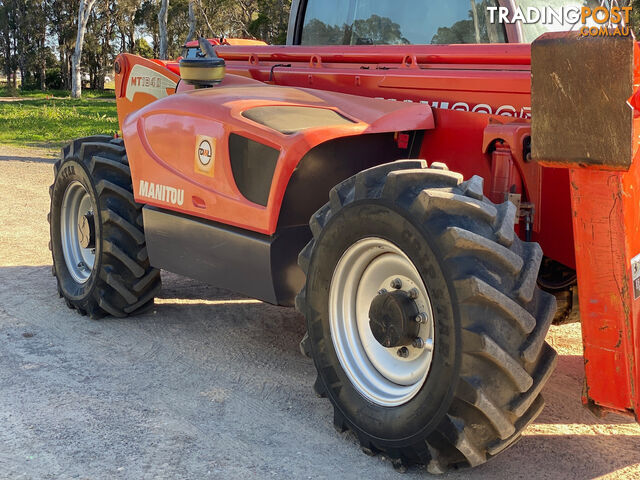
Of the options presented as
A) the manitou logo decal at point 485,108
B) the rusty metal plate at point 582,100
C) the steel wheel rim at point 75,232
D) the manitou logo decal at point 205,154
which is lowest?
the steel wheel rim at point 75,232

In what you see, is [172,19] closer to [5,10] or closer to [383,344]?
[5,10]

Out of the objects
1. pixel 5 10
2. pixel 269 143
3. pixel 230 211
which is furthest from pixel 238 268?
pixel 5 10

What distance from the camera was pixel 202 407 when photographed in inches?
166

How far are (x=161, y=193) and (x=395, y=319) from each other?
6.26 feet

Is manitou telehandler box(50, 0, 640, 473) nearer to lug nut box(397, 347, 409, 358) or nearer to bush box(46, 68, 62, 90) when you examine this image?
lug nut box(397, 347, 409, 358)

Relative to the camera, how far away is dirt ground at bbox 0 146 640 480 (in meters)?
3.60

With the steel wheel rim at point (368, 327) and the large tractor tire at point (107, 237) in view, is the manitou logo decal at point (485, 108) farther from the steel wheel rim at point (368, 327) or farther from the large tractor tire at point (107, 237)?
the large tractor tire at point (107, 237)

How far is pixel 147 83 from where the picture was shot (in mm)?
6398

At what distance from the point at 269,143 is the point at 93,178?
5.83 feet

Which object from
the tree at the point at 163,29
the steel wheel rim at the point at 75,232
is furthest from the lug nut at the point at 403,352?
the tree at the point at 163,29

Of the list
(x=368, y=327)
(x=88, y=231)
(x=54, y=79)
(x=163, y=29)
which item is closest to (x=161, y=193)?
(x=88, y=231)

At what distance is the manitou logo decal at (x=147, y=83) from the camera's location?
6.28 metres

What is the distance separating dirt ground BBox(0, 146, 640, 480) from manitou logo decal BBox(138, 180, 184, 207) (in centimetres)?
88

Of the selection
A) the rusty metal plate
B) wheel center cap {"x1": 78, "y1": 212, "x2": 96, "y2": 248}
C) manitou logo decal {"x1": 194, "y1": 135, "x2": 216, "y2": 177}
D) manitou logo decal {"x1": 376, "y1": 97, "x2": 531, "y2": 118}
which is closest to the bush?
wheel center cap {"x1": 78, "y1": 212, "x2": 96, "y2": 248}
